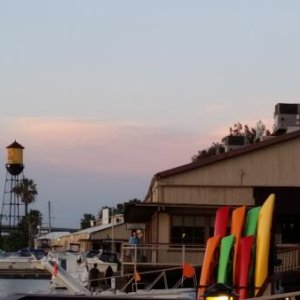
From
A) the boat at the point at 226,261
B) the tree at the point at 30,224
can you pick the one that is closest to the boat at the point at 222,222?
the boat at the point at 226,261

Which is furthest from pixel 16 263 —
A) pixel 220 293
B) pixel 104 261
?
pixel 220 293

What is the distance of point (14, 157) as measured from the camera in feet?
386

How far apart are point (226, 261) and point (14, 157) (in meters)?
95.6

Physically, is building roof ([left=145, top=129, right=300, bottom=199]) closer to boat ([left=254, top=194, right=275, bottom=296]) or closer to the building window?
the building window

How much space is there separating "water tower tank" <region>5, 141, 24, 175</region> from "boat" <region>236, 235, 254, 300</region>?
94.6m

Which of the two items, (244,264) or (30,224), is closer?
(244,264)

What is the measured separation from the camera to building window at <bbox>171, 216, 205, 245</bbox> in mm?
36938

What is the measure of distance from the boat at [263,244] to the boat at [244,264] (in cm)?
19

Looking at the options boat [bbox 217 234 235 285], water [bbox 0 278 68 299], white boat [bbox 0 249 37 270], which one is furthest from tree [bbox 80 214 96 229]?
boat [bbox 217 234 235 285]

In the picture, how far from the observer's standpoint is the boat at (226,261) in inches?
937

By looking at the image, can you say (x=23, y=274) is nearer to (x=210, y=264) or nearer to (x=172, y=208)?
(x=172, y=208)

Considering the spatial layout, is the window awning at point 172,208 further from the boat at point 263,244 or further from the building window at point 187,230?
the boat at point 263,244

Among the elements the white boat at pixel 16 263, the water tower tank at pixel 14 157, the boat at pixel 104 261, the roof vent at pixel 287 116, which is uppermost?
the water tower tank at pixel 14 157

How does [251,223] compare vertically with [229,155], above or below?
below
